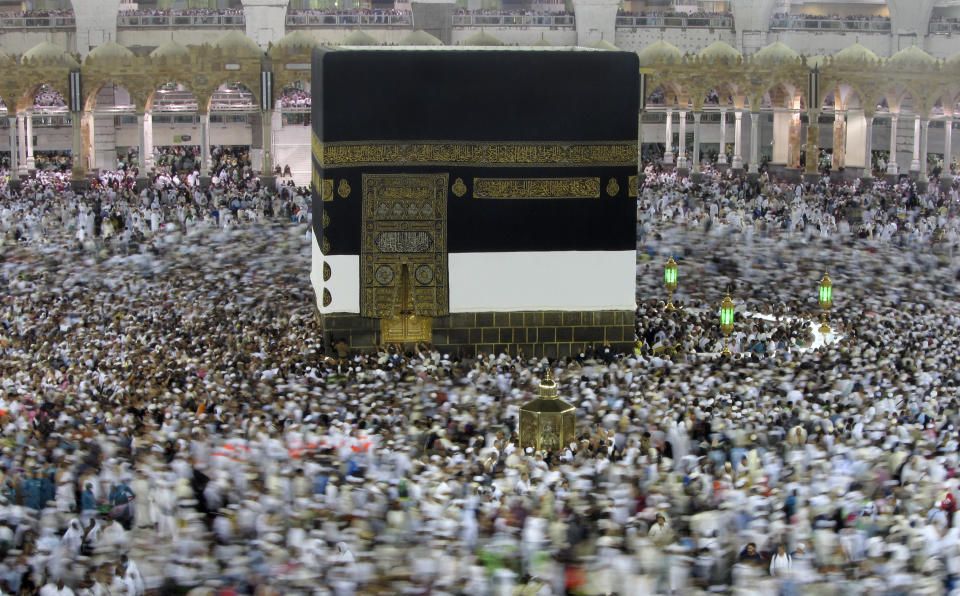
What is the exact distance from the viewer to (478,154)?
14.5 meters

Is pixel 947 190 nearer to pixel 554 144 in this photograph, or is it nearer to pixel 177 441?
pixel 554 144

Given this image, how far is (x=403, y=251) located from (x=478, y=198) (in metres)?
0.95

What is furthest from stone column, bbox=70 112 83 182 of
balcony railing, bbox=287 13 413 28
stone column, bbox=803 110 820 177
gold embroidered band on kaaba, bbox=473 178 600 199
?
stone column, bbox=803 110 820 177

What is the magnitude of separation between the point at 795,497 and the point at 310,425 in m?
3.85

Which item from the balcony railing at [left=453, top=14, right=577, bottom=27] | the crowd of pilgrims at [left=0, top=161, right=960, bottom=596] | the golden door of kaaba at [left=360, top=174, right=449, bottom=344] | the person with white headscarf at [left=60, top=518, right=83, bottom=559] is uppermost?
the balcony railing at [left=453, top=14, right=577, bottom=27]

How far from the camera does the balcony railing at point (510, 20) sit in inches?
1159

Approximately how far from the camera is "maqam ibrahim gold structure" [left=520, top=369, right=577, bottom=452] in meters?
10.7

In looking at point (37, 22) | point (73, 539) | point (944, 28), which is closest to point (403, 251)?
point (73, 539)

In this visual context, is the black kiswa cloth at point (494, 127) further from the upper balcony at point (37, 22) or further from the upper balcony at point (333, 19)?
the upper balcony at point (37, 22)

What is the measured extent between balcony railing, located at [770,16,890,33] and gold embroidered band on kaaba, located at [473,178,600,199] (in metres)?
17.2

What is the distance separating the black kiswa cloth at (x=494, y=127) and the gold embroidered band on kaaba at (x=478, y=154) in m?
0.02

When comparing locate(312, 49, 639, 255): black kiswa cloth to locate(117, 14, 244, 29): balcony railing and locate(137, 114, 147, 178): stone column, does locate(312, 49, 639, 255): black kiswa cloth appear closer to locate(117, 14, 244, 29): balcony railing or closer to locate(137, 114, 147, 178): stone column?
locate(137, 114, 147, 178): stone column

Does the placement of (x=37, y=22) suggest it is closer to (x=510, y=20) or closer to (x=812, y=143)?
(x=510, y=20)

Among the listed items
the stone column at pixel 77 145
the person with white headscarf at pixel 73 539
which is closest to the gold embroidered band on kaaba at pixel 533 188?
the person with white headscarf at pixel 73 539
